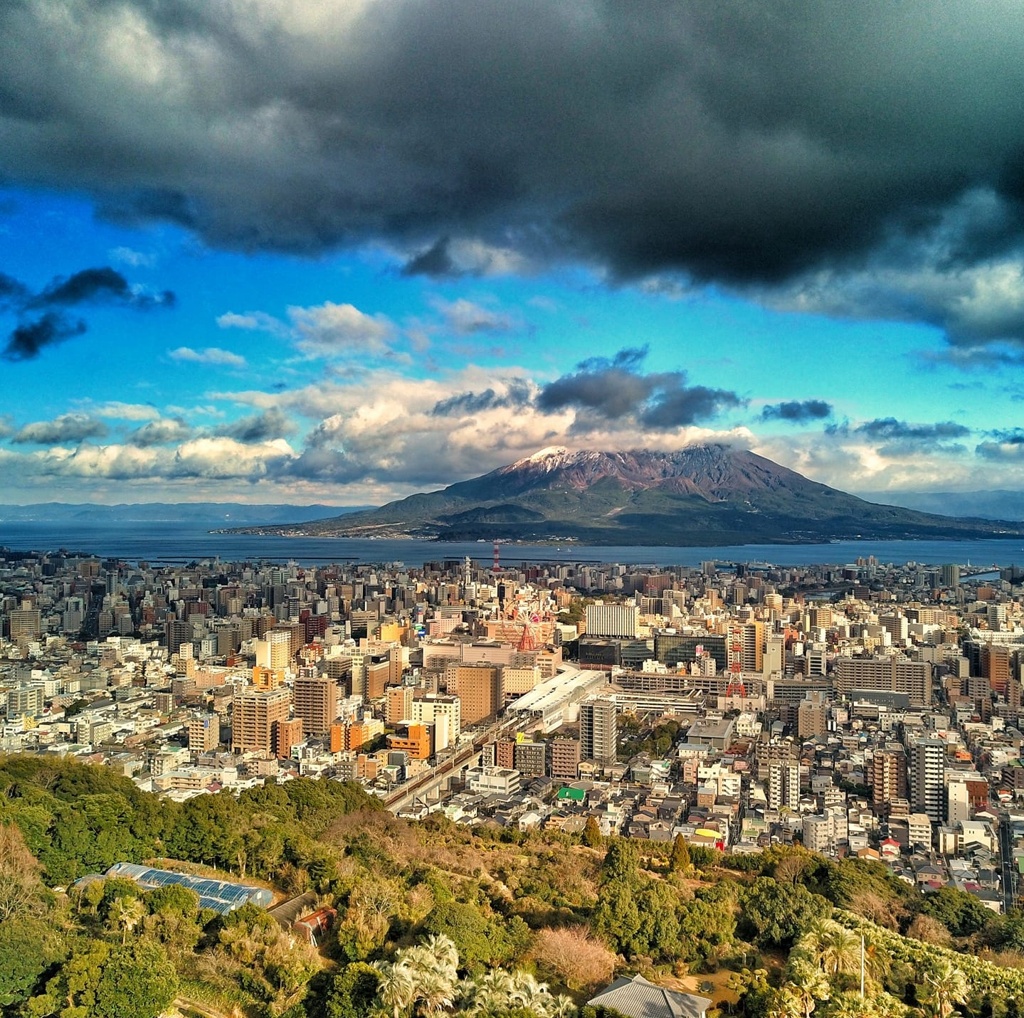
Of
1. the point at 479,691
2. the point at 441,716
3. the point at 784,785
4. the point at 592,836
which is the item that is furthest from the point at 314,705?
the point at 784,785

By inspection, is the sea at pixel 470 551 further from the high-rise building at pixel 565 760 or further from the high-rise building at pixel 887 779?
the high-rise building at pixel 887 779

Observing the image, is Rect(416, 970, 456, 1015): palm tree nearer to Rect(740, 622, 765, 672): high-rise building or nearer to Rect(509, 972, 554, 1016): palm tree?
Rect(509, 972, 554, 1016): palm tree

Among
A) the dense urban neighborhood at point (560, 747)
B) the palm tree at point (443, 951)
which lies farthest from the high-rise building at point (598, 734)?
the palm tree at point (443, 951)

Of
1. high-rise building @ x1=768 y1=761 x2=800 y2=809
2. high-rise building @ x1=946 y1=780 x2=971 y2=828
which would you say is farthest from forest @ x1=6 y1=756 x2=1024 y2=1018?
high-rise building @ x1=946 y1=780 x2=971 y2=828

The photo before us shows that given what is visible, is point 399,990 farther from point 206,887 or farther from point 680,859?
point 680,859

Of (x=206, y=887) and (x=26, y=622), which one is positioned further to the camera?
(x=26, y=622)

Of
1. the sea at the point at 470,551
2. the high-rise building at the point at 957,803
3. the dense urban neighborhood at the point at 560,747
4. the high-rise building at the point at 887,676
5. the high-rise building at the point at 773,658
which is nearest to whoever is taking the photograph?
the dense urban neighborhood at the point at 560,747

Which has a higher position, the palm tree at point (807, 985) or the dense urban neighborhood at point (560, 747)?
the palm tree at point (807, 985)
